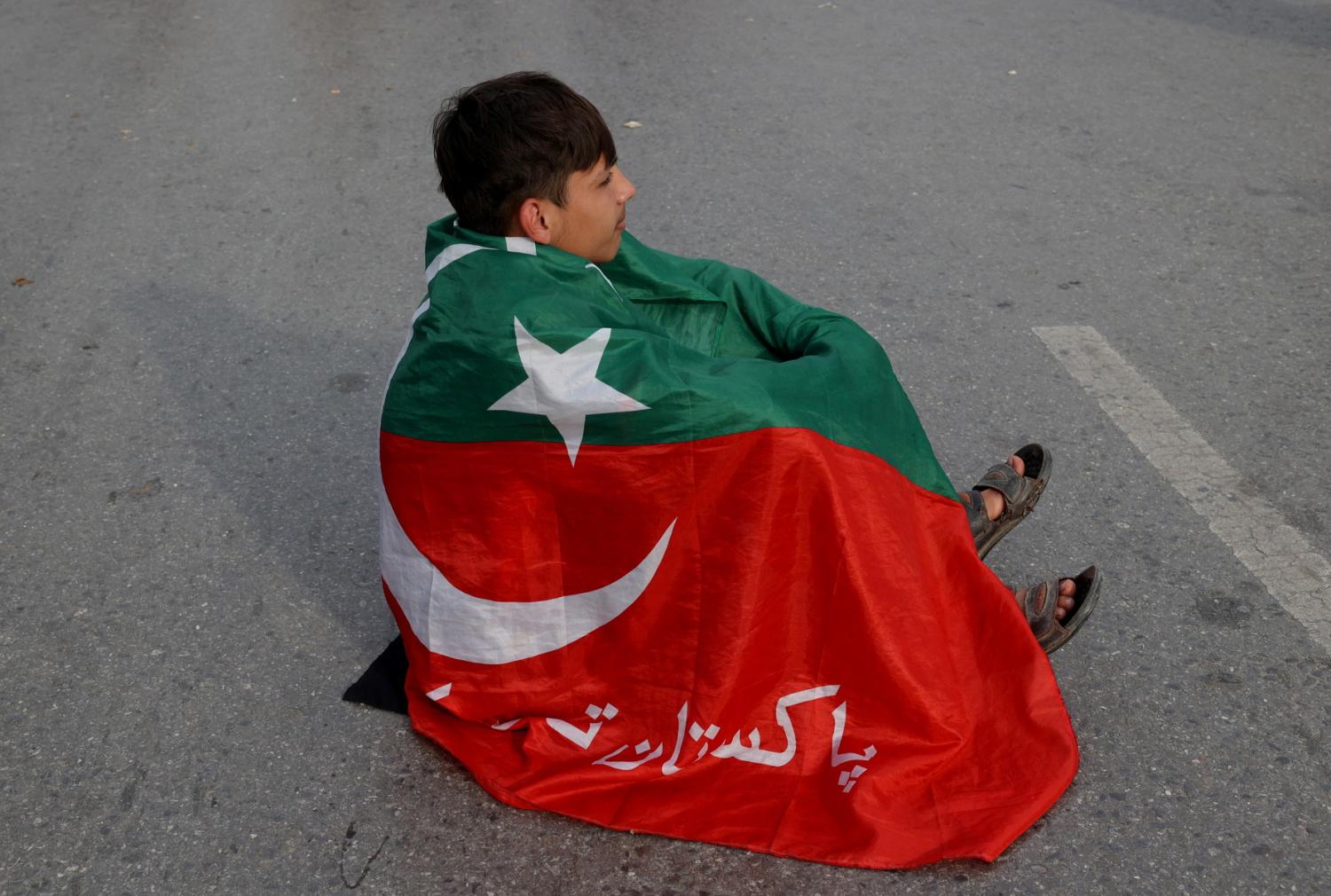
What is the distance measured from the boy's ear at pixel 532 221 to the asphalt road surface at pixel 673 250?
42.9 inches

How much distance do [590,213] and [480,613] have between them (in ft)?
2.69

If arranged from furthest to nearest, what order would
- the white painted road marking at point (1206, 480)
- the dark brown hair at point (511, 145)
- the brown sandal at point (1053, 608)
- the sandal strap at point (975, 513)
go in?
1. the white painted road marking at point (1206, 480)
2. the sandal strap at point (975, 513)
3. the brown sandal at point (1053, 608)
4. the dark brown hair at point (511, 145)

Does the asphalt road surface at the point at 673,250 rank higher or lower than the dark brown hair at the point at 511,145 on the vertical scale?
lower

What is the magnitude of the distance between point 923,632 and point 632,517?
0.60 metres

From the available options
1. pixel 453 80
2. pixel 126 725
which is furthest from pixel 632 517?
pixel 453 80

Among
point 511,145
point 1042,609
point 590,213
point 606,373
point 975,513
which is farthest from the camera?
point 975,513

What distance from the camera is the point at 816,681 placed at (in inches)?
97.6

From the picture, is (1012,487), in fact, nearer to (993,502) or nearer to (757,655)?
(993,502)

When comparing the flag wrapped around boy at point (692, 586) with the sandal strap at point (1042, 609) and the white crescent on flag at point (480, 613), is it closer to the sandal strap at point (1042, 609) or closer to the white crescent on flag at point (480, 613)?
the white crescent on flag at point (480, 613)

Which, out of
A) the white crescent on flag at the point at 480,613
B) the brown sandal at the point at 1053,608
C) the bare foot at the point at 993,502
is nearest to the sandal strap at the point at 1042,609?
the brown sandal at the point at 1053,608

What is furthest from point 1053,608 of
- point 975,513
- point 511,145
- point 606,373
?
point 511,145

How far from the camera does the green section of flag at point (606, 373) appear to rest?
91.4 inches

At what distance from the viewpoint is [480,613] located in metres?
2.55

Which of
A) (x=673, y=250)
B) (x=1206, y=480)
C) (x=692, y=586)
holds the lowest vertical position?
(x=673, y=250)
